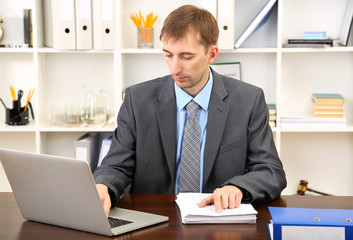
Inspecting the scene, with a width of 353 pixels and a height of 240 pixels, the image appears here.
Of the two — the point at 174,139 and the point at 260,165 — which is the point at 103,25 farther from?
the point at 260,165

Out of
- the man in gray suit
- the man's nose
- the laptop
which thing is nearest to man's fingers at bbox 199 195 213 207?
the laptop

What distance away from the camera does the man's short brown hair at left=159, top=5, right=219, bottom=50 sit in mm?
1842

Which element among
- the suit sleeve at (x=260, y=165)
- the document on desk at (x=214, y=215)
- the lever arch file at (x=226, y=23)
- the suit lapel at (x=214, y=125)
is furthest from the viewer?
the lever arch file at (x=226, y=23)

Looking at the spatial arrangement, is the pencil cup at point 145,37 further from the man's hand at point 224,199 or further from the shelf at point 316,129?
the man's hand at point 224,199

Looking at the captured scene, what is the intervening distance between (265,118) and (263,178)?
13.2 inches

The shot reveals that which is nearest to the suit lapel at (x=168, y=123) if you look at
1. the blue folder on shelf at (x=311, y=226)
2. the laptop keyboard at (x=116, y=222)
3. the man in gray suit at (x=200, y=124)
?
the man in gray suit at (x=200, y=124)

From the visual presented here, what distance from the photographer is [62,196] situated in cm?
141

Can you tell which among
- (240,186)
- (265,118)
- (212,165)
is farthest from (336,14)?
(240,186)

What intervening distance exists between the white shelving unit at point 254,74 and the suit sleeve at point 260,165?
47.5 inches

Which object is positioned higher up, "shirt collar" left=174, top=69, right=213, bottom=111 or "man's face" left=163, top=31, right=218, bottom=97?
"man's face" left=163, top=31, right=218, bottom=97

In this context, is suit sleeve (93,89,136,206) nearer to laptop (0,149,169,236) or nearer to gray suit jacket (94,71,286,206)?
gray suit jacket (94,71,286,206)

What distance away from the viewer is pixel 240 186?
1658mm

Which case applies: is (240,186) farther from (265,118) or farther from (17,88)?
(17,88)

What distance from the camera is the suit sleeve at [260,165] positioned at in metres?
1.67
